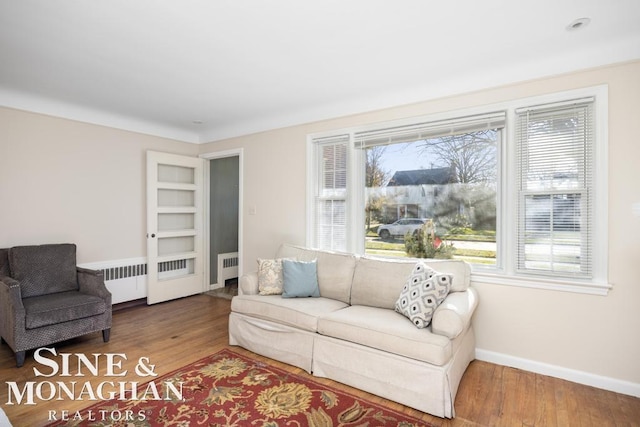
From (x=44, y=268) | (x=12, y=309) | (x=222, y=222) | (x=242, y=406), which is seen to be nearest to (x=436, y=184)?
(x=242, y=406)

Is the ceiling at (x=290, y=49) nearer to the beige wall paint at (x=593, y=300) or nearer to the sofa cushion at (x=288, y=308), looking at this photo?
the beige wall paint at (x=593, y=300)

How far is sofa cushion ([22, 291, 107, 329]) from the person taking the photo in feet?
9.33

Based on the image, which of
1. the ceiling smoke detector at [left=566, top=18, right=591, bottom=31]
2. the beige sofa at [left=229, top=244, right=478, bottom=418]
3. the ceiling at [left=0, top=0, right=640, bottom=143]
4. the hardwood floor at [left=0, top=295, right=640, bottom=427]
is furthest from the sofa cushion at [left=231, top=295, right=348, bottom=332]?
the ceiling smoke detector at [left=566, top=18, right=591, bottom=31]

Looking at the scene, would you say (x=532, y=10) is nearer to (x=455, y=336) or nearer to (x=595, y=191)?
(x=595, y=191)

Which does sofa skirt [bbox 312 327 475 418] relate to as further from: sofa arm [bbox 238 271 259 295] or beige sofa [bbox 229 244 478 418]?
sofa arm [bbox 238 271 259 295]

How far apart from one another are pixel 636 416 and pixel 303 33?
10.9 feet

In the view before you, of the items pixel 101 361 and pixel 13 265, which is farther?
pixel 13 265

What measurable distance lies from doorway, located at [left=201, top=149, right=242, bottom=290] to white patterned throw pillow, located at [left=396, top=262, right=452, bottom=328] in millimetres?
3321

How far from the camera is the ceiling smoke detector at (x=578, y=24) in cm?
215

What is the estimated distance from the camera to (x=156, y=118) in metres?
4.39

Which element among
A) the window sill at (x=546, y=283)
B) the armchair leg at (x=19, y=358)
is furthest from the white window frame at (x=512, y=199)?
the armchair leg at (x=19, y=358)

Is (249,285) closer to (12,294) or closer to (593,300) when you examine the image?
(12,294)

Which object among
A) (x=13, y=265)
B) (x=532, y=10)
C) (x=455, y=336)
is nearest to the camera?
(x=532, y=10)

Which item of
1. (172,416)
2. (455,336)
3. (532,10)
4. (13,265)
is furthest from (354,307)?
(13,265)
